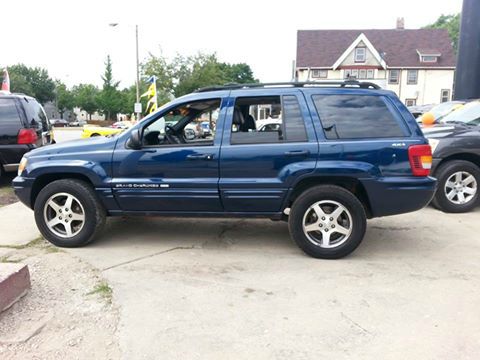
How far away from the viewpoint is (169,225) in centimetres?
598

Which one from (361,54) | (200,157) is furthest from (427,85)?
(200,157)

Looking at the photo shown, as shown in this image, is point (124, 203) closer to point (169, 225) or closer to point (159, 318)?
point (169, 225)

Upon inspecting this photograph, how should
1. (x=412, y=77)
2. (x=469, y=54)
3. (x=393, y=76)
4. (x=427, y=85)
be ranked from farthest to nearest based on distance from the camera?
(x=393, y=76) → (x=412, y=77) → (x=427, y=85) → (x=469, y=54)

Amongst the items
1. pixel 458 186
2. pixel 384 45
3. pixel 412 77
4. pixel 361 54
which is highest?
pixel 384 45

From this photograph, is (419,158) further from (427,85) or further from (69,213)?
(427,85)

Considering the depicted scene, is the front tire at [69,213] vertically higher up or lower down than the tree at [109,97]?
lower down

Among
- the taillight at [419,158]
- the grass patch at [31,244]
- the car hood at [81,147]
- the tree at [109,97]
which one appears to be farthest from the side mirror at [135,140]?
the tree at [109,97]

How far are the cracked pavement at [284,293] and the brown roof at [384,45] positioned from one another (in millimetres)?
41623

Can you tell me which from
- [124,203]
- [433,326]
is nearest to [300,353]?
[433,326]

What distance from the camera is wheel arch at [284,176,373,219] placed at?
4.59m

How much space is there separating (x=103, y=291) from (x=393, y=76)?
45.9m

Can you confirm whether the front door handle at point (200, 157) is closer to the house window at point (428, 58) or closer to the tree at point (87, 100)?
the house window at point (428, 58)

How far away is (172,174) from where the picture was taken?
4719mm

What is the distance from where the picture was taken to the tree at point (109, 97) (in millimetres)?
68062
